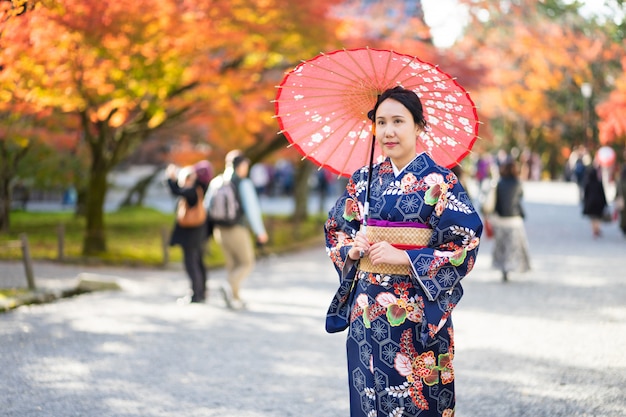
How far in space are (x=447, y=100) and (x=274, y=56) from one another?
1149cm

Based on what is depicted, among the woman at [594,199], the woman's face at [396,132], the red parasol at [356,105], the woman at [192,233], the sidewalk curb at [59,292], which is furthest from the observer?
the woman at [594,199]

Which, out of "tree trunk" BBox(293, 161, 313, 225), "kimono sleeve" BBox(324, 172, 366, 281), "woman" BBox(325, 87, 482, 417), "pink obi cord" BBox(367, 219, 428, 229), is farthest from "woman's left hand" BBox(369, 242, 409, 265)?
"tree trunk" BBox(293, 161, 313, 225)

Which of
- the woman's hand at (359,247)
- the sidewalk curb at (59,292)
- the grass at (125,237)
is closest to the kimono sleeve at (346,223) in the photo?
Result: the woman's hand at (359,247)

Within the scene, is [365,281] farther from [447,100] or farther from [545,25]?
[545,25]

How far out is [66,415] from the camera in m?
5.18

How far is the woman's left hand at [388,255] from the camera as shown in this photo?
364 cm

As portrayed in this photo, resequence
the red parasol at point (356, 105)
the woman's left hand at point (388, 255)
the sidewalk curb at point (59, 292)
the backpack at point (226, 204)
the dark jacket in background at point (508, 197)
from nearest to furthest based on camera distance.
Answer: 1. the woman's left hand at point (388, 255)
2. the red parasol at point (356, 105)
3. the backpack at point (226, 204)
4. the sidewalk curb at point (59, 292)
5. the dark jacket in background at point (508, 197)

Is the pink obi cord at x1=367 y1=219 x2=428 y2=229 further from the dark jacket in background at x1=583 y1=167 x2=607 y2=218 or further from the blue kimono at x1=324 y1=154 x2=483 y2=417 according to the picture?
the dark jacket in background at x1=583 y1=167 x2=607 y2=218

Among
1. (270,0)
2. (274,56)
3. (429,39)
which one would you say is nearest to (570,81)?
(429,39)

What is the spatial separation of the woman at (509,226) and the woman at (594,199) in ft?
22.7

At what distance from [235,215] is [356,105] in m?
5.45

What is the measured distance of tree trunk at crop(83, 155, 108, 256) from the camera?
1548 cm

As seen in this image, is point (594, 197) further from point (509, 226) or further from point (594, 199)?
point (509, 226)

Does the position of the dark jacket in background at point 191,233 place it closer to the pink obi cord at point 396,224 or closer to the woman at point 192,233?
the woman at point 192,233
